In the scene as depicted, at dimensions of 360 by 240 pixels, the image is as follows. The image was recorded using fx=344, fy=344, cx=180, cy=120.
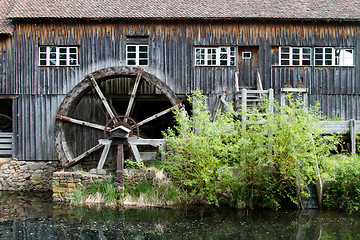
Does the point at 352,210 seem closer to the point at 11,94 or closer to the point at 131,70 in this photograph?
the point at 131,70

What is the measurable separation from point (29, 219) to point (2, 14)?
8.20 m

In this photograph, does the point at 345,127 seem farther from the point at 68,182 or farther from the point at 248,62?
the point at 68,182

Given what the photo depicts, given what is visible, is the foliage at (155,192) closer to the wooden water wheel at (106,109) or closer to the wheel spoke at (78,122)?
the wooden water wheel at (106,109)

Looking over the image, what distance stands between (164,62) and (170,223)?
19.8 ft

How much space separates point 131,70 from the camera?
37.8 ft

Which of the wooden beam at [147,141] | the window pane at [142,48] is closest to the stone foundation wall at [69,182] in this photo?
the wooden beam at [147,141]

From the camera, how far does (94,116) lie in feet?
41.4

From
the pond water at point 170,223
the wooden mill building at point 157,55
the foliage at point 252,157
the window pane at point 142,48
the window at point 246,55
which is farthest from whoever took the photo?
the window at point 246,55

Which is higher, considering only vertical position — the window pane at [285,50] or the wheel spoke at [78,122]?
the window pane at [285,50]

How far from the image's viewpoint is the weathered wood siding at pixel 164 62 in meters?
12.2

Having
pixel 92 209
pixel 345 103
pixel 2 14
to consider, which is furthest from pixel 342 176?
pixel 2 14

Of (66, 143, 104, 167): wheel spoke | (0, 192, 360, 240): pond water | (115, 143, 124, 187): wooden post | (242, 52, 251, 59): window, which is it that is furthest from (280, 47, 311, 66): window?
(66, 143, 104, 167): wheel spoke

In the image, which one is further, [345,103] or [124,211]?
[345,103]

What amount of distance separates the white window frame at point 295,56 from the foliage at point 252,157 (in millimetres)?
3697
